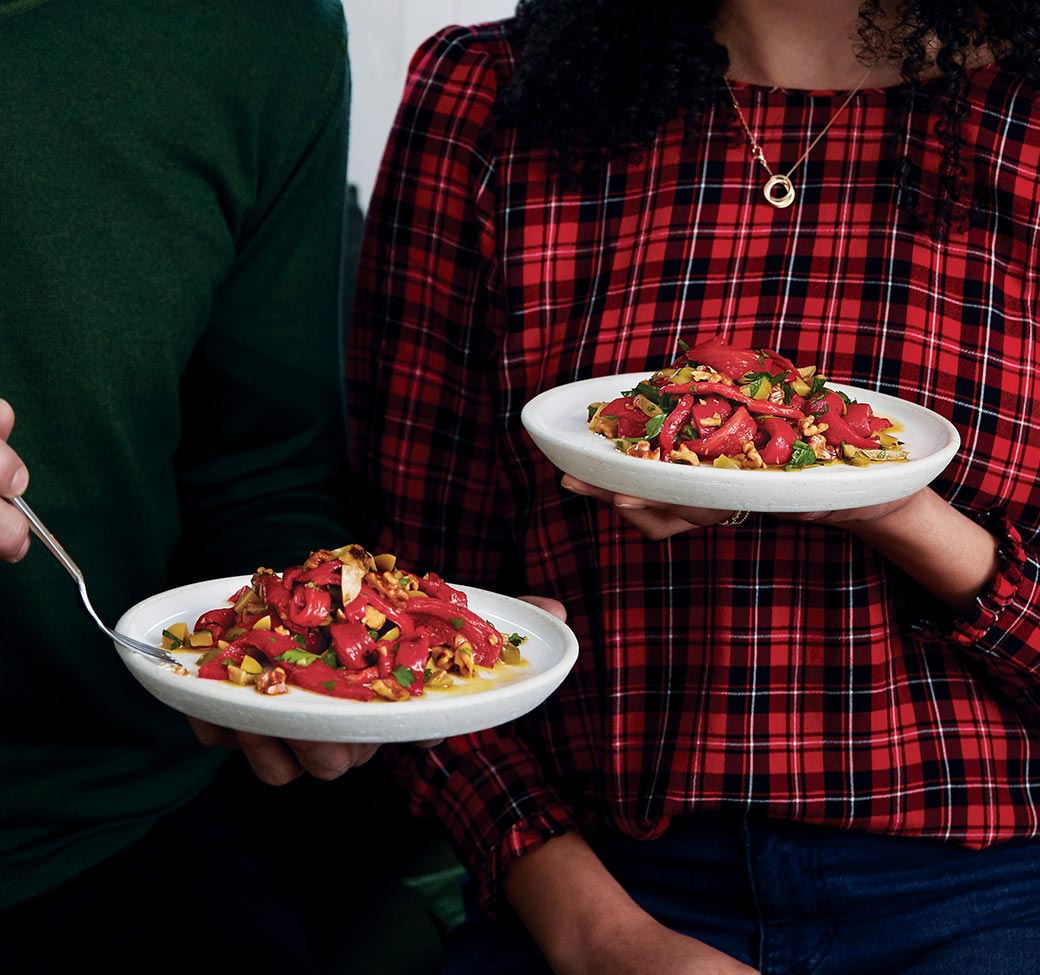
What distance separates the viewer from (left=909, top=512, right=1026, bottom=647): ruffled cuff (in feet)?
4.07

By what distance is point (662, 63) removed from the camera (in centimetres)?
142

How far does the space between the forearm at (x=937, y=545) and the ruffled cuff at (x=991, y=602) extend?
0.01 metres

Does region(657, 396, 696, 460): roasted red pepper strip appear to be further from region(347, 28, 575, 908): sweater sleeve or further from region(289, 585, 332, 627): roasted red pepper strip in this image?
region(347, 28, 575, 908): sweater sleeve

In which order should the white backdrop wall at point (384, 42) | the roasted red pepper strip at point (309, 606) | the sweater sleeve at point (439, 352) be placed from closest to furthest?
1. the roasted red pepper strip at point (309, 606)
2. the sweater sleeve at point (439, 352)
3. the white backdrop wall at point (384, 42)

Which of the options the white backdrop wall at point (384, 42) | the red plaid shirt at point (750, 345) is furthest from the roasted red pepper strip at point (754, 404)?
the white backdrop wall at point (384, 42)

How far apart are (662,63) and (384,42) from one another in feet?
4.67

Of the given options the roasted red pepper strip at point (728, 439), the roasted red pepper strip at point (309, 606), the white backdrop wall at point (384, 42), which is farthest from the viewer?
the white backdrop wall at point (384, 42)

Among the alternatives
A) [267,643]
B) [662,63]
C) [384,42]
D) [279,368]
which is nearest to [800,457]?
[267,643]

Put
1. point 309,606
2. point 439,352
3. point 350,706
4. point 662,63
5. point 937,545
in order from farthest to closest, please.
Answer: point 439,352 < point 662,63 < point 937,545 < point 309,606 < point 350,706

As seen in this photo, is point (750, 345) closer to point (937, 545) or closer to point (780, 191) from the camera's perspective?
point (780, 191)

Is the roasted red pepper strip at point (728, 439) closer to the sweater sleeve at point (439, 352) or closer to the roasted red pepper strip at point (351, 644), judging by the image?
the roasted red pepper strip at point (351, 644)

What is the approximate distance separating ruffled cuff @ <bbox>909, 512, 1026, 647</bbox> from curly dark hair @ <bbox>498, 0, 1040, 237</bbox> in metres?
0.36

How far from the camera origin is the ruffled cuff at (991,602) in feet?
4.07

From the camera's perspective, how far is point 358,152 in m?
2.73
